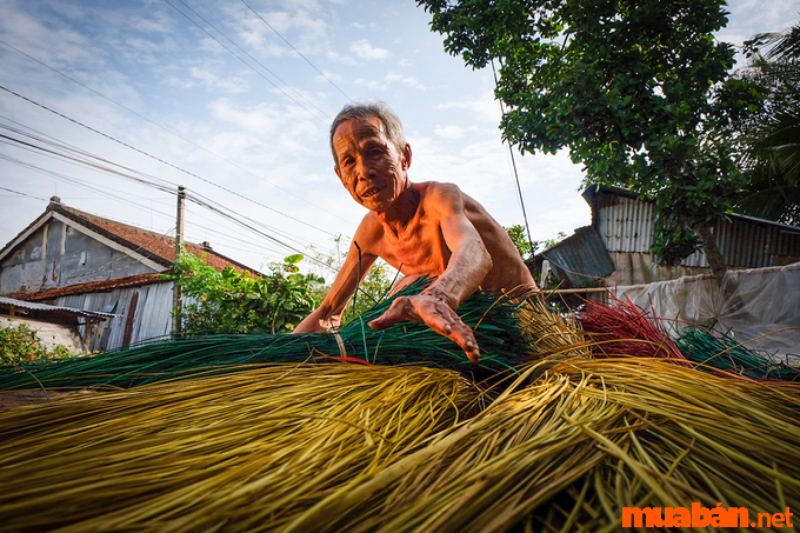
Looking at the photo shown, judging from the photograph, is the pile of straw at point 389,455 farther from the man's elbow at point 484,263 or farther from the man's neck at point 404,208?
the man's neck at point 404,208

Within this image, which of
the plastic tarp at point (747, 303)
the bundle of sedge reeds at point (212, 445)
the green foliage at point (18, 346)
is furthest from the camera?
the green foliage at point (18, 346)

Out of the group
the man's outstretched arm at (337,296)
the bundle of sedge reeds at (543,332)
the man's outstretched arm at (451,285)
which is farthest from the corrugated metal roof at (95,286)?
the bundle of sedge reeds at (543,332)

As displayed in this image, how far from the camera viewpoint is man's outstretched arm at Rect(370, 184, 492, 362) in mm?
839

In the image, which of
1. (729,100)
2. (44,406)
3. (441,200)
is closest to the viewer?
(44,406)

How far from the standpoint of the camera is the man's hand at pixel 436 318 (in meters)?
0.82

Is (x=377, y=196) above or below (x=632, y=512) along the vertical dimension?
above

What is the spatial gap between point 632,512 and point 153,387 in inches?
38.2

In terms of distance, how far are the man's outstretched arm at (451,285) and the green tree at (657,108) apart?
15.9ft

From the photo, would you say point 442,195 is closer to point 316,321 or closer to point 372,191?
point 372,191

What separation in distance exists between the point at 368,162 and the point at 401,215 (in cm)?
32

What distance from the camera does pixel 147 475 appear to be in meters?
0.48

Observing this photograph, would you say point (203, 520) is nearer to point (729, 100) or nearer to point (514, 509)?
point (514, 509)

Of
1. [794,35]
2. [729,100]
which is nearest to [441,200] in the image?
[729,100]

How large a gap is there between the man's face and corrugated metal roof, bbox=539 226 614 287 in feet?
26.4
